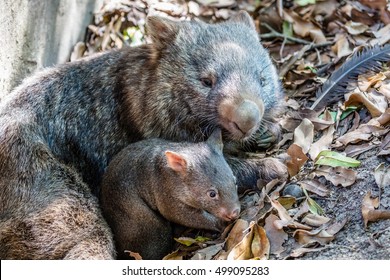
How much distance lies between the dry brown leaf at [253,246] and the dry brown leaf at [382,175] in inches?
37.0

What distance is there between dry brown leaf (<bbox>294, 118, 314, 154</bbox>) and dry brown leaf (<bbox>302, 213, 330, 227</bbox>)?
2.98 ft

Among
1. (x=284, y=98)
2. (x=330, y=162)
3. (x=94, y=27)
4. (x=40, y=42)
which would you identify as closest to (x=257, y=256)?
(x=330, y=162)

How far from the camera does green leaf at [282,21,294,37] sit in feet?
27.8

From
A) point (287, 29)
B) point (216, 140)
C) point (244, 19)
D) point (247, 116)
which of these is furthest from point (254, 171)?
point (287, 29)

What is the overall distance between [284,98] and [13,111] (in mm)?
2472

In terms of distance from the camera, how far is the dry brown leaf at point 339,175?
223 inches

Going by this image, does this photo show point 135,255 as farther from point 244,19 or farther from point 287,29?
point 287,29

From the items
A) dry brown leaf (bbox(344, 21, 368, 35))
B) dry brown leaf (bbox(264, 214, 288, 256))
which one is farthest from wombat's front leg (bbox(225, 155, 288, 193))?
dry brown leaf (bbox(344, 21, 368, 35))

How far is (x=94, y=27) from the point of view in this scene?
8.34 m

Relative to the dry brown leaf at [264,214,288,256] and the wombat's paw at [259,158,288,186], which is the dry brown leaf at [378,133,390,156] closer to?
the wombat's paw at [259,158,288,186]

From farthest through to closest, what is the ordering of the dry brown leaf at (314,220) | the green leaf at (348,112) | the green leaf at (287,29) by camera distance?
the green leaf at (287,29) → the green leaf at (348,112) → the dry brown leaf at (314,220)

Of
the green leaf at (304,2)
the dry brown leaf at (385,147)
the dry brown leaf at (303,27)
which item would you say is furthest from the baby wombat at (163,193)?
the green leaf at (304,2)

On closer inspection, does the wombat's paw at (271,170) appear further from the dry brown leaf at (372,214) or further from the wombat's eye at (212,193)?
the dry brown leaf at (372,214)

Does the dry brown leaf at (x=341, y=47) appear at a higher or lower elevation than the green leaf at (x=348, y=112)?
lower
